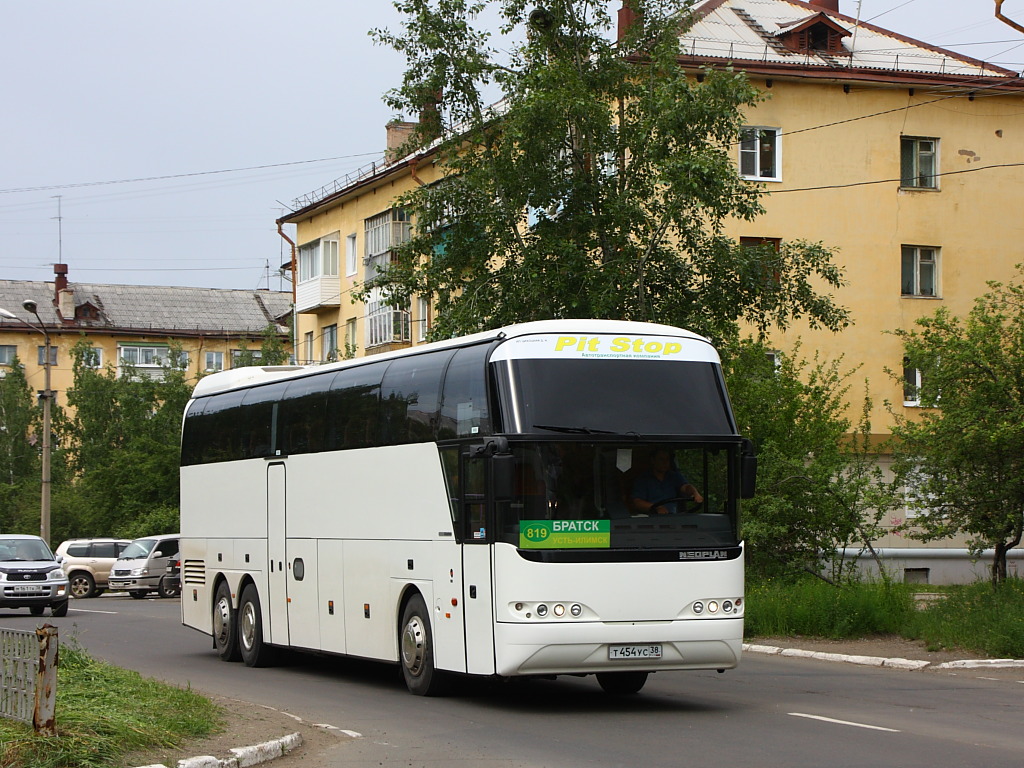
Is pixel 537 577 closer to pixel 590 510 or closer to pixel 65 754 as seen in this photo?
pixel 590 510

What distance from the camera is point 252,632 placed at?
64.0ft

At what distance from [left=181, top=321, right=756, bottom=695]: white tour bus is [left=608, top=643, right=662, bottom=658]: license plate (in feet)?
0.04

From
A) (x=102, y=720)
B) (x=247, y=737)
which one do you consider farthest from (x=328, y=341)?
(x=102, y=720)

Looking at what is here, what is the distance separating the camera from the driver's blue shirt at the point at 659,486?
515 inches

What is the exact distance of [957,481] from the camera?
68.9 ft

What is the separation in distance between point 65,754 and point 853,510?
16210 mm

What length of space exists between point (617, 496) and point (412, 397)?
2.98 m

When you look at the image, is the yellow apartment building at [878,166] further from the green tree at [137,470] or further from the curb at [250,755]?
the curb at [250,755]

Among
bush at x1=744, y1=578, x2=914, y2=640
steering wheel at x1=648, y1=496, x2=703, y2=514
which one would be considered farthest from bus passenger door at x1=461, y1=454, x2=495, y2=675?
bush at x1=744, y1=578, x2=914, y2=640

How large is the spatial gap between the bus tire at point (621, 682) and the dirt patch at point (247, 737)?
3.37 meters

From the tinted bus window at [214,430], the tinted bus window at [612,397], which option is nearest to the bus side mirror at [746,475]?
the tinted bus window at [612,397]

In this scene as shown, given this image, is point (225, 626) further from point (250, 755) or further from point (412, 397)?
point (250, 755)

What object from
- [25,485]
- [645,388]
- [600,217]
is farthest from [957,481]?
[25,485]

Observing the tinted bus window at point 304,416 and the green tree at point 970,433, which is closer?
the tinted bus window at point 304,416
